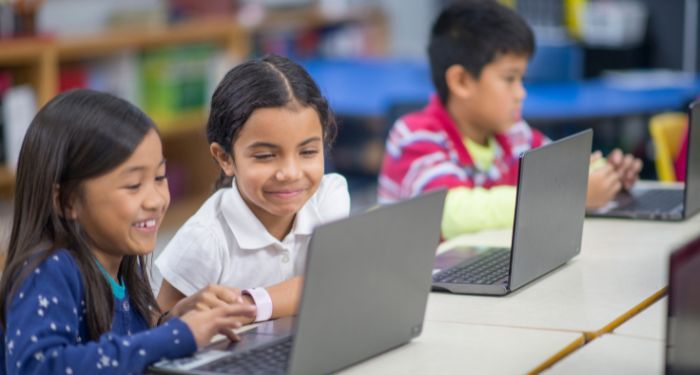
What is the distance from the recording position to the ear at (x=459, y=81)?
108 inches

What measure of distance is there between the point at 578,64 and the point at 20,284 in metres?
4.07

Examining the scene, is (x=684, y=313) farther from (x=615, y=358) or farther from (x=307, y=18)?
(x=307, y=18)

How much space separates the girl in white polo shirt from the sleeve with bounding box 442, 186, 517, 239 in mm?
460

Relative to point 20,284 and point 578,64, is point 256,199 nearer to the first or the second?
point 20,284

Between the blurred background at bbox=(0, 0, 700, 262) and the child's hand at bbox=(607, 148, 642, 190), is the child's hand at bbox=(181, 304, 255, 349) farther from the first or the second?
the blurred background at bbox=(0, 0, 700, 262)

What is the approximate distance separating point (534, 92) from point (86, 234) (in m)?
3.04

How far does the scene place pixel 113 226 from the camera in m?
1.62

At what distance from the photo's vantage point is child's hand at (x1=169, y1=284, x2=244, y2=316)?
5.41ft

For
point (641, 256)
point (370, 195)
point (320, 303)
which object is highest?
point (320, 303)

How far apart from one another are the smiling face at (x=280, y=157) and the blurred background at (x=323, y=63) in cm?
209

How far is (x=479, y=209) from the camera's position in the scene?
2.47 metres

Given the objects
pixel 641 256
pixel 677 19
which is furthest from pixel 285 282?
pixel 677 19

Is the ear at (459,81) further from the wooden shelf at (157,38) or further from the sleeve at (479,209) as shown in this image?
the wooden shelf at (157,38)

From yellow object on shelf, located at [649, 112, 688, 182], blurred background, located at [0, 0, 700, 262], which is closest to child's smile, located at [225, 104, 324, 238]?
yellow object on shelf, located at [649, 112, 688, 182]
